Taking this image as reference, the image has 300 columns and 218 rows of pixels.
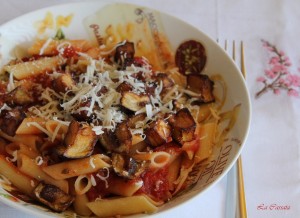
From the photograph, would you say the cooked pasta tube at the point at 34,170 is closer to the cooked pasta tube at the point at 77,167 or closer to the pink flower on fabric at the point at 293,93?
the cooked pasta tube at the point at 77,167

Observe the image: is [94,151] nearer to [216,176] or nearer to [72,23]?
[216,176]

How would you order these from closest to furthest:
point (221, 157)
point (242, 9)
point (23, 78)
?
point (221, 157)
point (23, 78)
point (242, 9)

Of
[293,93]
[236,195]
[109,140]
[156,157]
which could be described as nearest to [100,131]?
[109,140]

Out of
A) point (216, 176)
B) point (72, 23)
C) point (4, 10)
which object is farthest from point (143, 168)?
point (4, 10)

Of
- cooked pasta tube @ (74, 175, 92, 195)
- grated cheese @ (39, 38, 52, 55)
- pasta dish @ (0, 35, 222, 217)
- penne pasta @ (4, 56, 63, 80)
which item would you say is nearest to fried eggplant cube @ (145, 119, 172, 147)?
pasta dish @ (0, 35, 222, 217)

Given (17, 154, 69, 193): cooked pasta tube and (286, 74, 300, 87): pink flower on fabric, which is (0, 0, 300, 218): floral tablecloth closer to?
(286, 74, 300, 87): pink flower on fabric

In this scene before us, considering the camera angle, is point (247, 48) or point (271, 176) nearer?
point (271, 176)

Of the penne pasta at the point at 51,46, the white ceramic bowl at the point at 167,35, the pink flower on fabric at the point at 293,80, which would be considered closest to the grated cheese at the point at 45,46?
the penne pasta at the point at 51,46

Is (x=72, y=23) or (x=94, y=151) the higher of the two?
(x=72, y=23)
